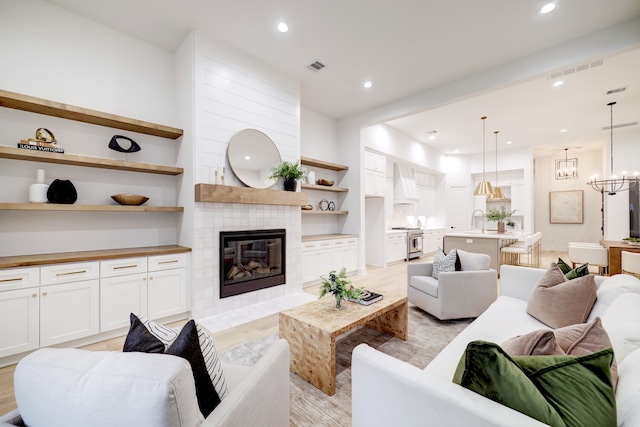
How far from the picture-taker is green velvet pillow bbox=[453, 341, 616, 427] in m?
0.76

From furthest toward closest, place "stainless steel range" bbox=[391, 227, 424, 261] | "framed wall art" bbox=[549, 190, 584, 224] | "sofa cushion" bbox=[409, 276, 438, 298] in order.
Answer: "framed wall art" bbox=[549, 190, 584, 224]
"stainless steel range" bbox=[391, 227, 424, 261]
"sofa cushion" bbox=[409, 276, 438, 298]

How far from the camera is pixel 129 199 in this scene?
306 cm

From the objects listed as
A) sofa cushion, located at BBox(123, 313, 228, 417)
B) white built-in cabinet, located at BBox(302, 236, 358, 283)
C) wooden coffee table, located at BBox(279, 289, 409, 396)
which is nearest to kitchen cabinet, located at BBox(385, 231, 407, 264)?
white built-in cabinet, located at BBox(302, 236, 358, 283)

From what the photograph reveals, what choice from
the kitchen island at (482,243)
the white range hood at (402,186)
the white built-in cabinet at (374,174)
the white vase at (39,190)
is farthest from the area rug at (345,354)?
Answer: the white range hood at (402,186)

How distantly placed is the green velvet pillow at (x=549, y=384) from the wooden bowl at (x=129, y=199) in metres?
3.47

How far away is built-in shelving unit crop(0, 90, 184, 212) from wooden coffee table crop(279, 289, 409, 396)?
7.01ft

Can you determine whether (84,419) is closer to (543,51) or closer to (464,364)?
(464,364)

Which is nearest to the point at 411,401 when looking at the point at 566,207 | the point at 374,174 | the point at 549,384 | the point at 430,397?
the point at 430,397

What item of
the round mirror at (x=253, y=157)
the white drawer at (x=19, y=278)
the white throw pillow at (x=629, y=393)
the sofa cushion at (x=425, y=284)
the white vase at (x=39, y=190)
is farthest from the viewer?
the round mirror at (x=253, y=157)

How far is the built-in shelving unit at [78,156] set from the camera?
2431 millimetres

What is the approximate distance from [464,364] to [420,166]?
293 inches

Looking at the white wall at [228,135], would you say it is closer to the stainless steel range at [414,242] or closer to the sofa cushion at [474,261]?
the sofa cushion at [474,261]

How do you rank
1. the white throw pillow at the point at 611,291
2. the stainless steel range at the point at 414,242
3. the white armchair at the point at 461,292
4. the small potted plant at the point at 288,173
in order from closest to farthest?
the white throw pillow at the point at 611,291, the white armchair at the point at 461,292, the small potted plant at the point at 288,173, the stainless steel range at the point at 414,242

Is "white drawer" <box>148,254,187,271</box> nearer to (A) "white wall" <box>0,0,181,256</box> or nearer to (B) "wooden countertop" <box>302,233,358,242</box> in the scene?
(A) "white wall" <box>0,0,181,256</box>
